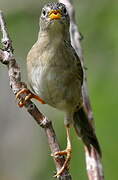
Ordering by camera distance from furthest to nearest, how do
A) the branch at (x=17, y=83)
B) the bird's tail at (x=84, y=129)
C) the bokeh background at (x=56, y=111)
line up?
1. the bokeh background at (x=56, y=111)
2. the bird's tail at (x=84, y=129)
3. the branch at (x=17, y=83)

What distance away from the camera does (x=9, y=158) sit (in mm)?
7551

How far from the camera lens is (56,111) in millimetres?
7395

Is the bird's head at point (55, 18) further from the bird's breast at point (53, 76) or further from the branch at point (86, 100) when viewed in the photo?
the bird's breast at point (53, 76)

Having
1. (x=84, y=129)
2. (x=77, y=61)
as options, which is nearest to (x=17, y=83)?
(x=77, y=61)

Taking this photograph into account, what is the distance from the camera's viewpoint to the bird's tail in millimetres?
5544

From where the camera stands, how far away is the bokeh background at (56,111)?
6191 mm

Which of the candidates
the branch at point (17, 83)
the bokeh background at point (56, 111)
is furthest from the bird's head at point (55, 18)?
the bokeh background at point (56, 111)

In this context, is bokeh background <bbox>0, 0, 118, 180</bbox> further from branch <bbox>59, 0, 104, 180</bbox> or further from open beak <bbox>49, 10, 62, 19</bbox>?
open beak <bbox>49, 10, 62, 19</bbox>

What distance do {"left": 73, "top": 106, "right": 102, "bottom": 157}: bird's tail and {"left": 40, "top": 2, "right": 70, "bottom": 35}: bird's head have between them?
0.93 meters

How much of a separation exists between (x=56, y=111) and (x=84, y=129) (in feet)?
5.43

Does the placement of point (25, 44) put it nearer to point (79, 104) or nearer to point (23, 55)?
point (23, 55)

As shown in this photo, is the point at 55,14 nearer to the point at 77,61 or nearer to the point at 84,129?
the point at 77,61

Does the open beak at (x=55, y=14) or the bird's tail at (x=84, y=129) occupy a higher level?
the open beak at (x=55, y=14)

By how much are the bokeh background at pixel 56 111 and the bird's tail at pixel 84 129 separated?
0.28 metres
